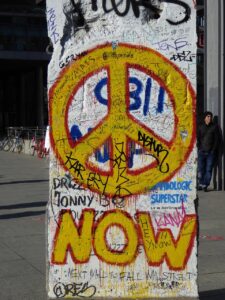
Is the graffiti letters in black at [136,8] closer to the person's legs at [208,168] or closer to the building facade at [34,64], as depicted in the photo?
the person's legs at [208,168]

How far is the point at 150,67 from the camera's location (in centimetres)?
464

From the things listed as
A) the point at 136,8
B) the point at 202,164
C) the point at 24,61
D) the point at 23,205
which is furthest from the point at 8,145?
the point at 136,8

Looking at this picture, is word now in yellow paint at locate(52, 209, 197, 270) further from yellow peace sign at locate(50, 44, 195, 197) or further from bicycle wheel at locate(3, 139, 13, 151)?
bicycle wheel at locate(3, 139, 13, 151)

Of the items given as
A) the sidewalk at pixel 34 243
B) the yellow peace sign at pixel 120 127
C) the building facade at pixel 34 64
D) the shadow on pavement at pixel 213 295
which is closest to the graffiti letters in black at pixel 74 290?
the yellow peace sign at pixel 120 127

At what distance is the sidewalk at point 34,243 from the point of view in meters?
5.93

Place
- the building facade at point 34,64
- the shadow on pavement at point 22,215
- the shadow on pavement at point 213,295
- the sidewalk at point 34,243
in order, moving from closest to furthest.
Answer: the shadow on pavement at point 213,295, the sidewalk at point 34,243, the shadow on pavement at point 22,215, the building facade at point 34,64

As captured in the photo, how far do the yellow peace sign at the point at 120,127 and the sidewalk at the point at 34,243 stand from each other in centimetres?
152

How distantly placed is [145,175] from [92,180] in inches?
16.2

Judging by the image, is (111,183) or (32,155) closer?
(111,183)

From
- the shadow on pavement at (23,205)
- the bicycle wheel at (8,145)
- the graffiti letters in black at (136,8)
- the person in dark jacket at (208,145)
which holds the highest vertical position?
the graffiti letters in black at (136,8)

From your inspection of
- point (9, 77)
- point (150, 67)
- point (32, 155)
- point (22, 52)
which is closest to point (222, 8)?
point (150, 67)

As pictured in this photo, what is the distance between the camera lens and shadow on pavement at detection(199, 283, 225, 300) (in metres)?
5.52

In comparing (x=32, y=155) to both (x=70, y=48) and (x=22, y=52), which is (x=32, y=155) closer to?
(x=22, y=52)

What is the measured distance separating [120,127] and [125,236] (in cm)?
84
